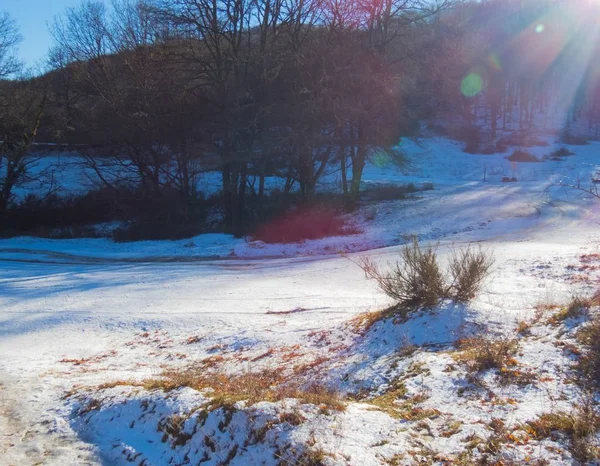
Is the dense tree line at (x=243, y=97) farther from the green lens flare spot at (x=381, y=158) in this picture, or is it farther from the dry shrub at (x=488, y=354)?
the dry shrub at (x=488, y=354)

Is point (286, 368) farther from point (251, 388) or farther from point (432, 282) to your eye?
point (432, 282)

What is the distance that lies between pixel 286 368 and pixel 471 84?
58.0m

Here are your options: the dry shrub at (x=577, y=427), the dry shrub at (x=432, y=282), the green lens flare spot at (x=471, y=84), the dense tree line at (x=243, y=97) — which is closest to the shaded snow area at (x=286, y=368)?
the dry shrub at (x=577, y=427)

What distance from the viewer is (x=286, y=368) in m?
5.84

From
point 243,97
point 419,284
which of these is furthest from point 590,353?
point 243,97

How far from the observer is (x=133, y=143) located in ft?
81.6

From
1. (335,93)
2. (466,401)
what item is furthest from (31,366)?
(335,93)

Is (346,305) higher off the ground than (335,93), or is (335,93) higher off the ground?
(335,93)

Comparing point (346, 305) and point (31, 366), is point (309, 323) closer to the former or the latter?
point (346, 305)

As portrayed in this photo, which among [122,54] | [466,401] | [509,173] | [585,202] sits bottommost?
[466,401]

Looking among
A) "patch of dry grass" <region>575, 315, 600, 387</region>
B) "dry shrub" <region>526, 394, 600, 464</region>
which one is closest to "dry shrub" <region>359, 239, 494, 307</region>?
"patch of dry grass" <region>575, 315, 600, 387</region>

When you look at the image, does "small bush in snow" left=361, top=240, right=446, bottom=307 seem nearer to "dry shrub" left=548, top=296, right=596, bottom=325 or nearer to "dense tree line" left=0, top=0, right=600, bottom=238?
"dry shrub" left=548, top=296, right=596, bottom=325

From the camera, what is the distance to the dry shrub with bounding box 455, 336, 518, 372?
4.50 metres

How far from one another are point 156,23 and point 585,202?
68.3 feet
